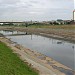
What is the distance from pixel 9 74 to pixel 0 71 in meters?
0.67

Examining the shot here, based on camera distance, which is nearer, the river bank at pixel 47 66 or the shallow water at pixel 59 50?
the river bank at pixel 47 66

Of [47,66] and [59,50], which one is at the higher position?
[47,66]

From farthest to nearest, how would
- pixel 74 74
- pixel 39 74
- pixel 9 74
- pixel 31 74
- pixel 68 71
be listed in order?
pixel 68 71, pixel 74 74, pixel 39 74, pixel 31 74, pixel 9 74

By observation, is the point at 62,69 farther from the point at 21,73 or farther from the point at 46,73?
the point at 21,73

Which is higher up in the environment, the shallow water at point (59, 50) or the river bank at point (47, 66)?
the river bank at point (47, 66)

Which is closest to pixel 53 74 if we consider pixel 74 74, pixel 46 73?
pixel 46 73

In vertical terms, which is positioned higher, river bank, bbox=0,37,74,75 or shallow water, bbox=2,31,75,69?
river bank, bbox=0,37,74,75

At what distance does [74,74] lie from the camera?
17562 mm

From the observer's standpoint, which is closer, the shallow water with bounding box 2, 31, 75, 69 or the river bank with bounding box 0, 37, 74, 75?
the river bank with bounding box 0, 37, 74, 75

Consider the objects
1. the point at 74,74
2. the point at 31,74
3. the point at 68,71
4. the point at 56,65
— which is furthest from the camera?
the point at 56,65

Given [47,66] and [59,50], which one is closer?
[47,66]

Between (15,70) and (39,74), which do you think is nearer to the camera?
(15,70)

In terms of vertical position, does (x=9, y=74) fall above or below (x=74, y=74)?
above

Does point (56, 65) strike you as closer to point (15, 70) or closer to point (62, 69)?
point (62, 69)
